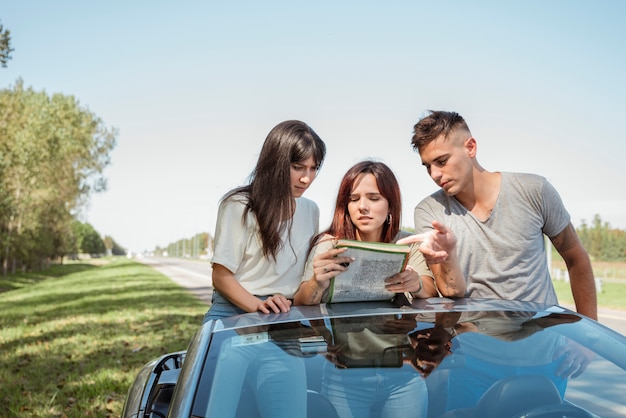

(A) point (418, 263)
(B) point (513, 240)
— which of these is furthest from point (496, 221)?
(A) point (418, 263)

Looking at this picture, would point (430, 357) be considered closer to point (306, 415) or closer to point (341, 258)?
point (306, 415)

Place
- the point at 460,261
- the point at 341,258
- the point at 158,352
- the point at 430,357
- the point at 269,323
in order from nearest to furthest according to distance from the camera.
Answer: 1. the point at 430,357
2. the point at 269,323
3. the point at 341,258
4. the point at 460,261
5. the point at 158,352

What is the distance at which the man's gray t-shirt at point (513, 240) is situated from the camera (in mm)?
2881

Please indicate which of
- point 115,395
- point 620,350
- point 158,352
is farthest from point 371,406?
point 158,352

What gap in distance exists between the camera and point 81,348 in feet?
27.8

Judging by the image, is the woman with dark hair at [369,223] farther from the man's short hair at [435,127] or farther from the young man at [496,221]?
the man's short hair at [435,127]

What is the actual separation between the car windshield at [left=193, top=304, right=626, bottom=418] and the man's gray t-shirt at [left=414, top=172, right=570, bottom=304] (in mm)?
657

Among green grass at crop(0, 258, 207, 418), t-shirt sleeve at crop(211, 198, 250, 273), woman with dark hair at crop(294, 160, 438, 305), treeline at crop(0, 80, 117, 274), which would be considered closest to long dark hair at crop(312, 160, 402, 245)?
woman with dark hair at crop(294, 160, 438, 305)

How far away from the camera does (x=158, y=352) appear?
8.00 m

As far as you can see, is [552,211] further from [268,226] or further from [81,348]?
[81,348]

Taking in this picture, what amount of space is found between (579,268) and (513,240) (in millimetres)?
429

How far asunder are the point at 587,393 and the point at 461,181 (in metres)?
1.22

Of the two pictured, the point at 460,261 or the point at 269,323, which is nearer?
the point at 269,323

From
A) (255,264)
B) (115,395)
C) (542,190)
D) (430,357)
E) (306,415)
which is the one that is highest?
(542,190)
